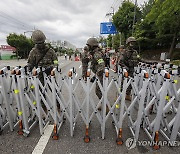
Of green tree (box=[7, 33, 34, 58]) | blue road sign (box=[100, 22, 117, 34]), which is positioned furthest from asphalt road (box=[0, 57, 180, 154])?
green tree (box=[7, 33, 34, 58])

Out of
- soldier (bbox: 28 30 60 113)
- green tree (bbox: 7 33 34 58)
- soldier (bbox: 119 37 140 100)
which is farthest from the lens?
green tree (bbox: 7 33 34 58)

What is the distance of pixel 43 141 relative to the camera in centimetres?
254

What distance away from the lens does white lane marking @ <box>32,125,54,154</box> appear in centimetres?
231

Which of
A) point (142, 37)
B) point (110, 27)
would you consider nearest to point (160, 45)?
point (142, 37)

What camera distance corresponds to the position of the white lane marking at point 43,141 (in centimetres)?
231

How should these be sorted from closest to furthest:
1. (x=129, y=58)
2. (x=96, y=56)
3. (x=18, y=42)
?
(x=96, y=56), (x=129, y=58), (x=18, y=42)

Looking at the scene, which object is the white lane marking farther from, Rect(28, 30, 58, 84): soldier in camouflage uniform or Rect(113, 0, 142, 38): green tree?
Rect(113, 0, 142, 38): green tree

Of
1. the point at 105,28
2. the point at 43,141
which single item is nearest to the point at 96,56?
the point at 43,141

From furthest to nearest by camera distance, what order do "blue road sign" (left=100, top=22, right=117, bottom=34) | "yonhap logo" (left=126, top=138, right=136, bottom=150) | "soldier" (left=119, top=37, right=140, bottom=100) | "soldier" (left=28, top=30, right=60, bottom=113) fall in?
"blue road sign" (left=100, top=22, right=117, bottom=34), "soldier" (left=119, top=37, right=140, bottom=100), "soldier" (left=28, top=30, right=60, bottom=113), "yonhap logo" (left=126, top=138, right=136, bottom=150)

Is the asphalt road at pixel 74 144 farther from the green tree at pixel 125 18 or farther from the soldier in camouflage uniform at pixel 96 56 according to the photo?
the green tree at pixel 125 18

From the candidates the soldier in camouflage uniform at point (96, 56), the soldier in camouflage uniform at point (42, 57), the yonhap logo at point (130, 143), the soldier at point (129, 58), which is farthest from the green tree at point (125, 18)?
the yonhap logo at point (130, 143)

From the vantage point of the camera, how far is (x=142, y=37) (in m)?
23.6

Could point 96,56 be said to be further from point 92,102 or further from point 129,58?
point 129,58

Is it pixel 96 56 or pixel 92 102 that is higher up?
pixel 96 56
